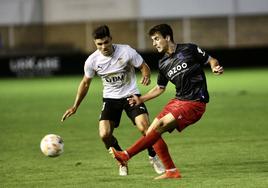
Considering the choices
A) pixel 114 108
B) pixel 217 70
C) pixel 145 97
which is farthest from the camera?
pixel 114 108

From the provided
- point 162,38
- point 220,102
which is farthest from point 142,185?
point 220,102

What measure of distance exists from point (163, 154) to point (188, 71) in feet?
3.13

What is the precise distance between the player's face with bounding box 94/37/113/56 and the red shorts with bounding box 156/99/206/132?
115cm

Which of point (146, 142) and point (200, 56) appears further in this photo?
point (200, 56)

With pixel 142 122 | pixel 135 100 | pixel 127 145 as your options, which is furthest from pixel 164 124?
pixel 127 145

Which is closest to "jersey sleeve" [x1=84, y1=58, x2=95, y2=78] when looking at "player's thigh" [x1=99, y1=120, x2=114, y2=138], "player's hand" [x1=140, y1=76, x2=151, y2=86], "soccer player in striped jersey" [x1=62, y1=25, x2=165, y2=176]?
"soccer player in striped jersey" [x1=62, y1=25, x2=165, y2=176]

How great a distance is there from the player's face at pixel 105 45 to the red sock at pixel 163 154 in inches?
53.9

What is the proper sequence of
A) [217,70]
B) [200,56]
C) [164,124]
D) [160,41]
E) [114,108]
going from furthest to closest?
[114,108] → [200,56] → [160,41] → [164,124] → [217,70]

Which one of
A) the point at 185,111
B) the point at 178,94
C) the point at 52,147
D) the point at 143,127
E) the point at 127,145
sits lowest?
the point at 127,145

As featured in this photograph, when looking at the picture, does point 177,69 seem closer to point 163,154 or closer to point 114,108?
point 163,154

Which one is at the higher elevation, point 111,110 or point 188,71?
point 188,71

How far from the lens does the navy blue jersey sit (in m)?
9.33

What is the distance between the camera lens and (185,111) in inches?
364

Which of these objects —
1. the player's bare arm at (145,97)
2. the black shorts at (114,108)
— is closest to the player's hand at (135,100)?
the player's bare arm at (145,97)
